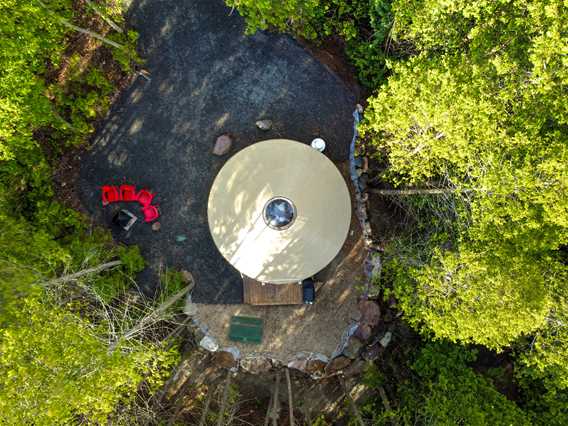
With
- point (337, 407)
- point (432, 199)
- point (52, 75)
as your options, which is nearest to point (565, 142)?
point (432, 199)

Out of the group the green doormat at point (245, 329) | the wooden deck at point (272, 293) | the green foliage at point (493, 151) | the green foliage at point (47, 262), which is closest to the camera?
the green foliage at point (47, 262)

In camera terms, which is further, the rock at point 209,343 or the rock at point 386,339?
the rock at point 386,339

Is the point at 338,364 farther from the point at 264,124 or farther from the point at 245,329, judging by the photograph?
the point at 264,124

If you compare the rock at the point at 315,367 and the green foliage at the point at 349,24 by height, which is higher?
the green foliage at the point at 349,24

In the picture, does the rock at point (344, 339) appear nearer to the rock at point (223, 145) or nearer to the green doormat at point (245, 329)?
the green doormat at point (245, 329)

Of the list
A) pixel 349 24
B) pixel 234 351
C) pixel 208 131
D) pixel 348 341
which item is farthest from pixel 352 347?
pixel 349 24

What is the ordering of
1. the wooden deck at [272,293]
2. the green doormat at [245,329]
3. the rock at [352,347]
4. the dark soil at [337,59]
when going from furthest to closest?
the dark soil at [337,59], the rock at [352,347], the green doormat at [245,329], the wooden deck at [272,293]

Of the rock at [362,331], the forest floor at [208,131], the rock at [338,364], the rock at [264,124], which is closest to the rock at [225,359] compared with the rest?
the forest floor at [208,131]

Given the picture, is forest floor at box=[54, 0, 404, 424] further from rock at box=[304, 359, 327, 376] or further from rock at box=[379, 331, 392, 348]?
rock at box=[379, 331, 392, 348]
